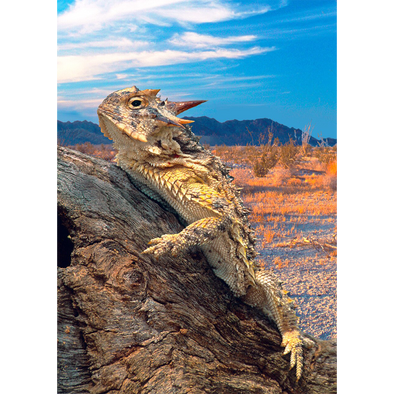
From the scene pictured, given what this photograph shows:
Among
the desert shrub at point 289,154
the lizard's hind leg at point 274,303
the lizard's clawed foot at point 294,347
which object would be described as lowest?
the lizard's clawed foot at point 294,347

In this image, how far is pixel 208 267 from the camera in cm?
236

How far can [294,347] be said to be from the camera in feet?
7.72

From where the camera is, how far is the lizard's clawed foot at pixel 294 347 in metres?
2.31

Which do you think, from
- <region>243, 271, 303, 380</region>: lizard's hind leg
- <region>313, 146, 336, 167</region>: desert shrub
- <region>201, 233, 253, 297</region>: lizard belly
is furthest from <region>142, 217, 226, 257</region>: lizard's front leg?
<region>313, 146, 336, 167</region>: desert shrub

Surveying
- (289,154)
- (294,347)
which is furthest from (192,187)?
(294,347)

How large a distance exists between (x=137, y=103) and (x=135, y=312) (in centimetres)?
139

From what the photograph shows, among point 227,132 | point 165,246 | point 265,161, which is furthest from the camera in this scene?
point 265,161

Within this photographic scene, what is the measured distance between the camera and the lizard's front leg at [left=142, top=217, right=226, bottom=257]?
5.93 ft

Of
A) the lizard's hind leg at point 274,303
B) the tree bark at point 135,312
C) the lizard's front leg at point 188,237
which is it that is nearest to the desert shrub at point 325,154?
the lizard's front leg at point 188,237

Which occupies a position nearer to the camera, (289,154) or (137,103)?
(137,103)

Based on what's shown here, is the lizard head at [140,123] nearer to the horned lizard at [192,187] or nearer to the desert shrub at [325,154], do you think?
the horned lizard at [192,187]

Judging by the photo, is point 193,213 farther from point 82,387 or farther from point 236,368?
point 82,387

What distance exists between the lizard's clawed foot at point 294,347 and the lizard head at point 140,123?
67.5 inches

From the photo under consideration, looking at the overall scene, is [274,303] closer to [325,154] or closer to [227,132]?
[325,154]
